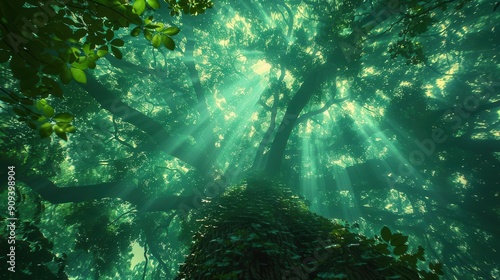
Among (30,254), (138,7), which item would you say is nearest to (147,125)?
(30,254)

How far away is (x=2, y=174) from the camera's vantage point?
8.59 m

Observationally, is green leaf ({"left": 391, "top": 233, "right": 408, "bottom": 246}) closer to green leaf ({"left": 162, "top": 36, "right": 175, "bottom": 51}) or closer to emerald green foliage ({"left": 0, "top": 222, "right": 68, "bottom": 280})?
green leaf ({"left": 162, "top": 36, "right": 175, "bottom": 51})

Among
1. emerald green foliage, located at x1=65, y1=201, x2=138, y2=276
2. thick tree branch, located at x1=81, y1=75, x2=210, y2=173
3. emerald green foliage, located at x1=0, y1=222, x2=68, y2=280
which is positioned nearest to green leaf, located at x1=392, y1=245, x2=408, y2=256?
emerald green foliage, located at x1=0, y1=222, x2=68, y2=280

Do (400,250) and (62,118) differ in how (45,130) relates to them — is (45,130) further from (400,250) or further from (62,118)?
(400,250)

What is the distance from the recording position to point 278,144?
1378 cm

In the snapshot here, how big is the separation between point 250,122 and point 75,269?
83.7ft

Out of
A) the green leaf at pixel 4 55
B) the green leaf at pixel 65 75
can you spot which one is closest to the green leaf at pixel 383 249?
the green leaf at pixel 65 75

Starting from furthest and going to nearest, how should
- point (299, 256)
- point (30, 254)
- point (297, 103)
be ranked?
Answer: point (297, 103) < point (30, 254) < point (299, 256)

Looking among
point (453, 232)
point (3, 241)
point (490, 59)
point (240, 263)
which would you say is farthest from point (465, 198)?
point (3, 241)

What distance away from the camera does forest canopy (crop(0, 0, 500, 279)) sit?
439 cm

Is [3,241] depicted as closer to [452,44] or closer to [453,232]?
[452,44]

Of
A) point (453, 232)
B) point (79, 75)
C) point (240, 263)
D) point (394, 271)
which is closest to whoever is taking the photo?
point (79, 75)

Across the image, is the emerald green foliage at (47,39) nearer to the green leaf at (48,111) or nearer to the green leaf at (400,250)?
the green leaf at (48,111)

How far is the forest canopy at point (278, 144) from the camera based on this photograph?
4395mm
